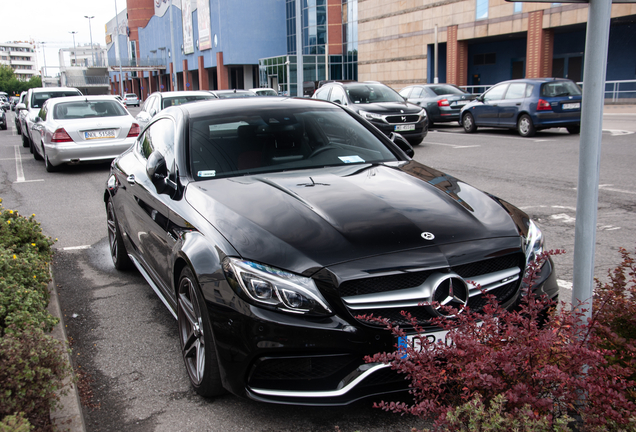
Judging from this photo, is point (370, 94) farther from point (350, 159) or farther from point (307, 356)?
point (307, 356)

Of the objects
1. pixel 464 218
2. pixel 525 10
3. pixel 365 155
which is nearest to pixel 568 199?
pixel 365 155

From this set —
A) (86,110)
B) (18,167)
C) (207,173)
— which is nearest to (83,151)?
(86,110)

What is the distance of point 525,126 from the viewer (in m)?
16.8

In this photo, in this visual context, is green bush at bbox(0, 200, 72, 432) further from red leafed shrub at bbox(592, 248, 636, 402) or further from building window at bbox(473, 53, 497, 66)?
building window at bbox(473, 53, 497, 66)

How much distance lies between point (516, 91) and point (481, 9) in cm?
2185

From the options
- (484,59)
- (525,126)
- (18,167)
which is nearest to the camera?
(18,167)

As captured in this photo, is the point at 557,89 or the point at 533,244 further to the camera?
the point at 557,89

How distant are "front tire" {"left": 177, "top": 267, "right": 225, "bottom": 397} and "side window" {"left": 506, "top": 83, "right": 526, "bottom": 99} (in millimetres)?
15522

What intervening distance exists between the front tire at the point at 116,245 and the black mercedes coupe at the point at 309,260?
1.41 m

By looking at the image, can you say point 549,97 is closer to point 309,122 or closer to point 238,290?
point 309,122

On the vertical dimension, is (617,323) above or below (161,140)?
below

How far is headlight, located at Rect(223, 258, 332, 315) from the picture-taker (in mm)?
2605

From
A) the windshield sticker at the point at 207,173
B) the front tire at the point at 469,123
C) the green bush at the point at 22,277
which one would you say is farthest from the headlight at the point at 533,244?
the front tire at the point at 469,123

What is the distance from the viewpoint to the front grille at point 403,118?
49.4ft
